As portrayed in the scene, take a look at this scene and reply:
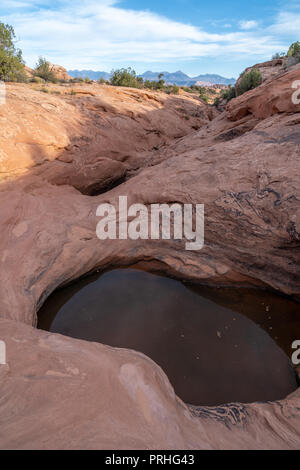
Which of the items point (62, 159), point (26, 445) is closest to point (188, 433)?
point (26, 445)

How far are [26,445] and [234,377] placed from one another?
310 centimetres

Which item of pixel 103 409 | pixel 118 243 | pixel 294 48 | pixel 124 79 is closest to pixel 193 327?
pixel 118 243

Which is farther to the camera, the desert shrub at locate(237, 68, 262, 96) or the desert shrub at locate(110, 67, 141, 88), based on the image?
the desert shrub at locate(110, 67, 141, 88)

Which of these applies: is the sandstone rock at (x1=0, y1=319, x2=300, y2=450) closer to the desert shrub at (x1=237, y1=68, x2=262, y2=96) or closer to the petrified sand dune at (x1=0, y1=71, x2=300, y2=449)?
the petrified sand dune at (x1=0, y1=71, x2=300, y2=449)

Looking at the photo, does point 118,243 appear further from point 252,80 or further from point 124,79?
point 124,79

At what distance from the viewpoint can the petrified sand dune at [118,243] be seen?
1965 mm

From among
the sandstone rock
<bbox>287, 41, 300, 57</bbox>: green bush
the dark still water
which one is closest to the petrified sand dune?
the sandstone rock

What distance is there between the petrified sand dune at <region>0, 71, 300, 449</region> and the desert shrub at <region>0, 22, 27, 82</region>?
247cm

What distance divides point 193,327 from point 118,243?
99.7 inches

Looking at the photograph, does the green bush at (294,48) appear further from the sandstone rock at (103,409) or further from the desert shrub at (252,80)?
the sandstone rock at (103,409)

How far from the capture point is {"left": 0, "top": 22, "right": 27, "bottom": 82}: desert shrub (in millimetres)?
10289

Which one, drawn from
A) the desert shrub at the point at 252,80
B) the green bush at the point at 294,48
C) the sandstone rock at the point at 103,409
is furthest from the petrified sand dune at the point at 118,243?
the green bush at the point at 294,48

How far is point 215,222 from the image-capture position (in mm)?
5457

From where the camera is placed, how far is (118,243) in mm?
5973
